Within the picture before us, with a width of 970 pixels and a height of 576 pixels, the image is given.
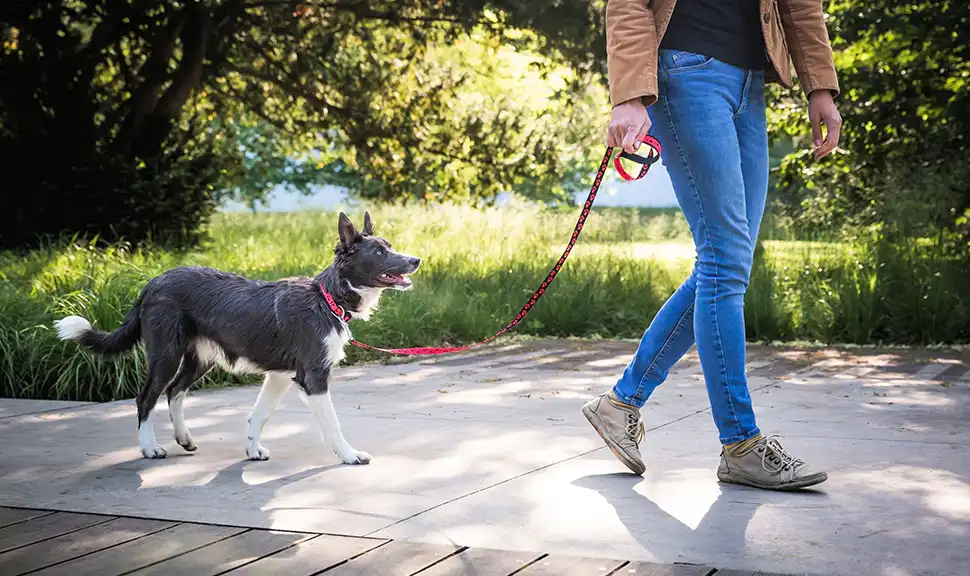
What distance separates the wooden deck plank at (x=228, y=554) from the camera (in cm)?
331

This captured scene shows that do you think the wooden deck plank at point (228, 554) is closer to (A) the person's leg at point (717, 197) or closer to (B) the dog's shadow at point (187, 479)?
(B) the dog's shadow at point (187, 479)

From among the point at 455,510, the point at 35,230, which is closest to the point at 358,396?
the point at 455,510

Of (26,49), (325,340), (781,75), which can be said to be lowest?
(325,340)

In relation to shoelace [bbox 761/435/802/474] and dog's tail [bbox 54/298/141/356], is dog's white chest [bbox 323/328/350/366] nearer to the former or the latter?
dog's tail [bbox 54/298/141/356]

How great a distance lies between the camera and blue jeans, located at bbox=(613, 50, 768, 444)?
4176mm

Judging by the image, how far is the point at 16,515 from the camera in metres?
3.99

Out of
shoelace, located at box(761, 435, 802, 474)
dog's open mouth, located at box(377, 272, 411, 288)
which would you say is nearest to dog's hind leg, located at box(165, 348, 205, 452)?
dog's open mouth, located at box(377, 272, 411, 288)

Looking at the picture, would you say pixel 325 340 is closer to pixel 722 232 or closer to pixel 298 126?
pixel 722 232

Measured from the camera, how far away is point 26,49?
14.2 meters

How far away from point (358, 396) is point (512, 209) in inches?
485

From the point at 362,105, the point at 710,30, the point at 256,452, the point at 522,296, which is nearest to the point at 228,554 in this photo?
the point at 256,452

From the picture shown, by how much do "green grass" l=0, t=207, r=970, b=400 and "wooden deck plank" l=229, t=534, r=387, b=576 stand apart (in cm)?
374

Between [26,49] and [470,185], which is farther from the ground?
[26,49]

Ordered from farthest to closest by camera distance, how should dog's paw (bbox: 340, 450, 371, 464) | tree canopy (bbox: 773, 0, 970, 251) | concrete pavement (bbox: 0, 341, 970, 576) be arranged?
tree canopy (bbox: 773, 0, 970, 251) → dog's paw (bbox: 340, 450, 371, 464) → concrete pavement (bbox: 0, 341, 970, 576)
